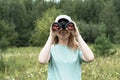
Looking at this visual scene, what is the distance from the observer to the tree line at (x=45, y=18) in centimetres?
5838

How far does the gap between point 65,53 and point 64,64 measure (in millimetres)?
104

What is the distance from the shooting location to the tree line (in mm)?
58378

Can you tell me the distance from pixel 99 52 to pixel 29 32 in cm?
4734

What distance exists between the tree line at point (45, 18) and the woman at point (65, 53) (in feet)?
171

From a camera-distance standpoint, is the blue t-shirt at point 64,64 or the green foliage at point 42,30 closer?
the blue t-shirt at point 64,64

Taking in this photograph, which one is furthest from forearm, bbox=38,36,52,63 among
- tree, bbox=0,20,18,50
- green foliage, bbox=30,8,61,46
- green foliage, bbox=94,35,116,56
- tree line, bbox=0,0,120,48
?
tree line, bbox=0,0,120,48

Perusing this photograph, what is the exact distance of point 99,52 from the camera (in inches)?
760

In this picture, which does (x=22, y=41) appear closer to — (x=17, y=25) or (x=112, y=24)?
(x=17, y=25)

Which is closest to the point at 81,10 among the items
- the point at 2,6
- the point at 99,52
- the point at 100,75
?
the point at 2,6

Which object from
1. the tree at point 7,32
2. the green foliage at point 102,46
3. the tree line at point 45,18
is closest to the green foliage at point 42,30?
the tree line at point 45,18

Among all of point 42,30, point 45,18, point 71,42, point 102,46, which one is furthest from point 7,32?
point 71,42

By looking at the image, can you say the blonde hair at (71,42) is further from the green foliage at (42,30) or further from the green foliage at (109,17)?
the green foliage at (109,17)

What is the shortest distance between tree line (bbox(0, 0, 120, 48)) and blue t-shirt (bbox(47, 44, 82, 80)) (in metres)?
52.2

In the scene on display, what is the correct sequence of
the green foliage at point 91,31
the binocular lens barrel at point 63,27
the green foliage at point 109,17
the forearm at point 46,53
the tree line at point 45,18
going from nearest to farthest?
the binocular lens barrel at point 63,27 < the forearm at point 46,53 < the green foliage at point 91,31 < the tree line at point 45,18 < the green foliage at point 109,17
